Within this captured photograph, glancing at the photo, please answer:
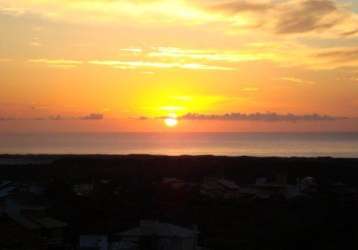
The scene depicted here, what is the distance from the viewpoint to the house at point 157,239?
816 inches

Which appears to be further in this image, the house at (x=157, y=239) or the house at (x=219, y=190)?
the house at (x=219, y=190)

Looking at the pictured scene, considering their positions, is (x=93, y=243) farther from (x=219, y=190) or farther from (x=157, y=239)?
(x=219, y=190)

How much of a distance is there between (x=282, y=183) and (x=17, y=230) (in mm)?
28777

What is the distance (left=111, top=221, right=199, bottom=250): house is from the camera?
20.7m

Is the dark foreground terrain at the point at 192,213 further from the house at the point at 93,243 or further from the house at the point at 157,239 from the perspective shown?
the house at the point at 157,239

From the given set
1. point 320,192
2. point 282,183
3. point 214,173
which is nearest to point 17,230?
point 320,192

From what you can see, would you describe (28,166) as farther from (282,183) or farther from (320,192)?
(320,192)

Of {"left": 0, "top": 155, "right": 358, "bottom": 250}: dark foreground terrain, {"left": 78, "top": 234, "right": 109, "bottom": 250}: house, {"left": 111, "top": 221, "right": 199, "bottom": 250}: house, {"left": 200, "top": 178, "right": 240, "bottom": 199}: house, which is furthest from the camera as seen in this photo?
{"left": 200, "top": 178, "right": 240, "bottom": 199}: house

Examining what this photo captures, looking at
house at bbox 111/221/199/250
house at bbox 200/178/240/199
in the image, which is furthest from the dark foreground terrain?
house at bbox 111/221/199/250

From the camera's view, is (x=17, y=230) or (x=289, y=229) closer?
(x=17, y=230)

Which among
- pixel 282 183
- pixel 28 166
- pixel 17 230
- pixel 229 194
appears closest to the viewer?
pixel 17 230

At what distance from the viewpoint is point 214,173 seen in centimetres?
6016

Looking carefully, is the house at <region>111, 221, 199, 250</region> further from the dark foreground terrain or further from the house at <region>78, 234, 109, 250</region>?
the house at <region>78, 234, 109, 250</region>

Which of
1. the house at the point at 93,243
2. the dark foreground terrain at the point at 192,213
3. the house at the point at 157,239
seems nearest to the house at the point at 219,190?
the dark foreground terrain at the point at 192,213
